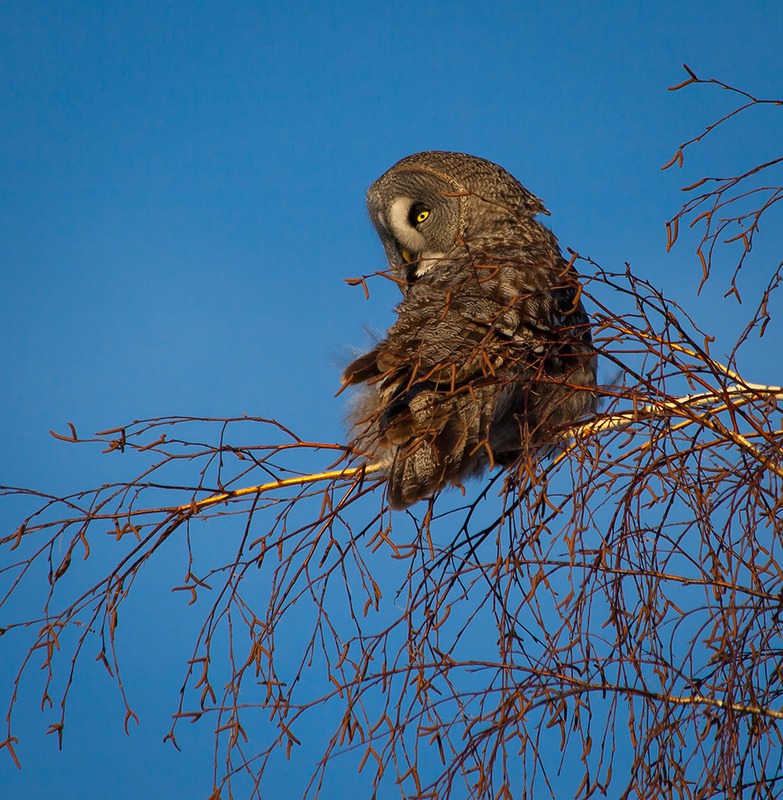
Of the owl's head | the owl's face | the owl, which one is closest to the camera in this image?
the owl

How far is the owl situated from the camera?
65.8 inches

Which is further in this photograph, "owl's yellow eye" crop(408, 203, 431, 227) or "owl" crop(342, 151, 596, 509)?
"owl's yellow eye" crop(408, 203, 431, 227)

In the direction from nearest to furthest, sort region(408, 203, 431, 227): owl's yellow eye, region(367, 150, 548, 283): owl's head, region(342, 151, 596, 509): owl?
1. region(342, 151, 596, 509): owl
2. region(367, 150, 548, 283): owl's head
3. region(408, 203, 431, 227): owl's yellow eye

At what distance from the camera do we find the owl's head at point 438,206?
3334mm

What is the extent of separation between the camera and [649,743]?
4.80 feet

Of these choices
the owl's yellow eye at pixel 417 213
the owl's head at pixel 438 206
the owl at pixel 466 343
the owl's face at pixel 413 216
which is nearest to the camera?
the owl at pixel 466 343

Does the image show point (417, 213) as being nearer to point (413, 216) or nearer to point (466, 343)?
point (413, 216)

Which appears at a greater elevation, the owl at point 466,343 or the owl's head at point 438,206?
the owl's head at point 438,206

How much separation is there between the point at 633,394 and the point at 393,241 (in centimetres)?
239

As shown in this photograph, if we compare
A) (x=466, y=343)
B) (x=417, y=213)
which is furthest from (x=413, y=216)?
(x=466, y=343)

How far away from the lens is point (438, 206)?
11.8 ft

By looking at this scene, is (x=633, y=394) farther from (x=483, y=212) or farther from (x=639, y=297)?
(x=483, y=212)

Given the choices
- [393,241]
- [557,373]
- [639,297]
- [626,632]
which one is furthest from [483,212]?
[626,632]

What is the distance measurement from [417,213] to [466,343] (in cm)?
184
